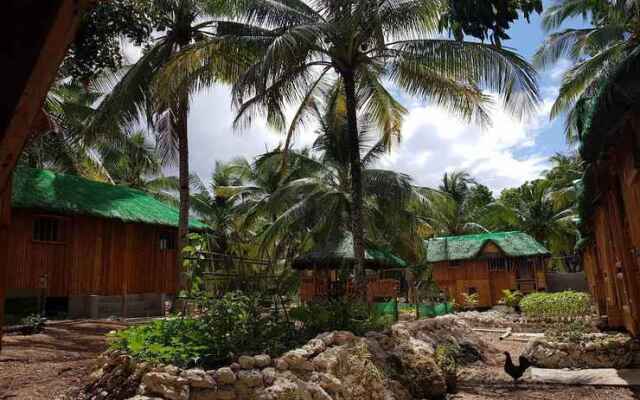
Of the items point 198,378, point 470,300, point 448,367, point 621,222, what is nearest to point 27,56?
point 198,378

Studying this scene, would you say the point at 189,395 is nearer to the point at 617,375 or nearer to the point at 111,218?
the point at 617,375

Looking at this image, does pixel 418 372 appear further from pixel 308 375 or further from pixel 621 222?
pixel 621 222

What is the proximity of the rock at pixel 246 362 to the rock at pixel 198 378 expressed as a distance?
43 centimetres

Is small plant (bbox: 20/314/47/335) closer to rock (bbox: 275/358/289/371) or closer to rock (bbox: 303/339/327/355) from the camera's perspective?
rock (bbox: 303/339/327/355)

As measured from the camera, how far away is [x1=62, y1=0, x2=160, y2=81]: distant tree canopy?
8.46 m

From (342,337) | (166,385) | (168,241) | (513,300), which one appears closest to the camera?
(166,385)

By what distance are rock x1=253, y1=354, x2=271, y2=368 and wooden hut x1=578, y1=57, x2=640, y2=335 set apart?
4.77 meters

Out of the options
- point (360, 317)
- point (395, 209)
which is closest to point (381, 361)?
point (360, 317)

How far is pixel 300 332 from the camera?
7398 mm

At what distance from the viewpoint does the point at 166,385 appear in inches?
194

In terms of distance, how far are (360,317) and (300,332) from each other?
4.85ft

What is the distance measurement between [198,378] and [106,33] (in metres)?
6.33

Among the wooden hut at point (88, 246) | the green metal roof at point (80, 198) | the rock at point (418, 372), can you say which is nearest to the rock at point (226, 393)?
the rock at point (418, 372)

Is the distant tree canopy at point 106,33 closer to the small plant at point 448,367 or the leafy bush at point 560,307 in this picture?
the small plant at point 448,367
